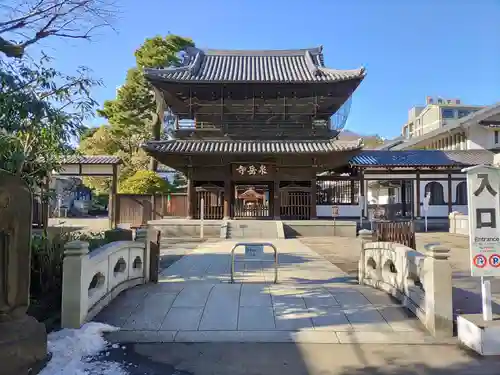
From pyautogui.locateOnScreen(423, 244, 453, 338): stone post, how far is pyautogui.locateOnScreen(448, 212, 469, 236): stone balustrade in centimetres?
1685

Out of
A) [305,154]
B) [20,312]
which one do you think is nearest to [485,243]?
[20,312]

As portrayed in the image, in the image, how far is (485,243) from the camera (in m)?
4.78

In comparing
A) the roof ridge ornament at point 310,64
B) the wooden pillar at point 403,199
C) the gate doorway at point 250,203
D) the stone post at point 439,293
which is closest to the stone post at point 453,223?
the wooden pillar at point 403,199

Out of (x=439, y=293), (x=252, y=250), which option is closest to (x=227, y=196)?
(x=252, y=250)

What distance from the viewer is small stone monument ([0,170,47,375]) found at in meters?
3.68

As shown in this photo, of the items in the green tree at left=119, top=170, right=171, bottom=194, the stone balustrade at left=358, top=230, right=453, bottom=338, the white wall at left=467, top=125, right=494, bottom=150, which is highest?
the white wall at left=467, top=125, right=494, bottom=150

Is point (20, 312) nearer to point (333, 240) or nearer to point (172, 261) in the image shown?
point (172, 261)

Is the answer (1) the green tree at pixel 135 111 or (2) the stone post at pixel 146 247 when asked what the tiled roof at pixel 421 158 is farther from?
(2) the stone post at pixel 146 247

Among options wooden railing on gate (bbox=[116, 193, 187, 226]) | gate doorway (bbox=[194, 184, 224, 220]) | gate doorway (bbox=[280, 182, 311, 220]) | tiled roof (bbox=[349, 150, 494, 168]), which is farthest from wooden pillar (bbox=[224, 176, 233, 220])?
tiled roof (bbox=[349, 150, 494, 168])

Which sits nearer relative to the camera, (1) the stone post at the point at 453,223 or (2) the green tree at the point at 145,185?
(1) the stone post at the point at 453,223

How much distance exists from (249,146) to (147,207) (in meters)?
7.11

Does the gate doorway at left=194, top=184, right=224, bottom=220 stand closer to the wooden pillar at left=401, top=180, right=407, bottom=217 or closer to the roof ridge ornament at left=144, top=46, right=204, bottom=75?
the roof ridge ornament at left=144, top=46, right=204, bottom=75

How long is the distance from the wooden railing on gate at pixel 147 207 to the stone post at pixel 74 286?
685 inches

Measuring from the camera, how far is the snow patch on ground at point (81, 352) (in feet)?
13.1
